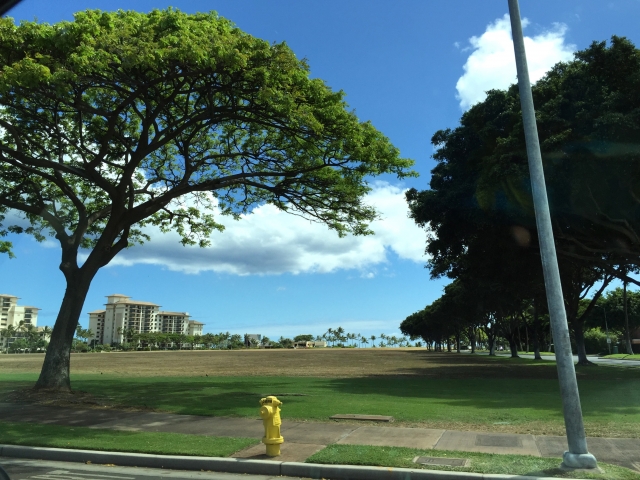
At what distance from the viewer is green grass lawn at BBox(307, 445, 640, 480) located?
695 cm

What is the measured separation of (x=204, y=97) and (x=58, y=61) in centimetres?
463

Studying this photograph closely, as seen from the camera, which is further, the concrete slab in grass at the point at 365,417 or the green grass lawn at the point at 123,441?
the concrete slab in grass at the point at 365,417

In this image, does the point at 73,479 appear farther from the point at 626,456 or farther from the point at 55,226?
the point at 55,226

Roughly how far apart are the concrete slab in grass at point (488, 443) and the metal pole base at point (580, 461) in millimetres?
1001

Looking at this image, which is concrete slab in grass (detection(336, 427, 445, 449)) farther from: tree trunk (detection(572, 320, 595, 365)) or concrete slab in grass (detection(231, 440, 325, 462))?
tree trunk (detection(572, 320, 595, 365))

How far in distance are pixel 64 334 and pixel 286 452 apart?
408 inches

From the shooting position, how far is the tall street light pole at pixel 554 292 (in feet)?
23.8

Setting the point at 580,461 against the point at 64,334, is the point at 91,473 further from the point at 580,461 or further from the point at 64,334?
the point at 64,334

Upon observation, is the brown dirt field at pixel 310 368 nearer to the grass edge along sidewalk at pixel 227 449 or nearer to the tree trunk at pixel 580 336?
the tree trunk at pixel 580 336

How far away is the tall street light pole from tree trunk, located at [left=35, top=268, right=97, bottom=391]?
13697mm

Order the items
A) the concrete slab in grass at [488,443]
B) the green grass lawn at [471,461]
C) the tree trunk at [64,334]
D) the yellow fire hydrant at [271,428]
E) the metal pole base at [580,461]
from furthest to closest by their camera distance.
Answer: the tree trunk at [64,334], the concrete slab in grass at [488,443], the yellow fire hydrant at [271,428], the metal pole base at [580,461], the green grass lawn at [471,461]

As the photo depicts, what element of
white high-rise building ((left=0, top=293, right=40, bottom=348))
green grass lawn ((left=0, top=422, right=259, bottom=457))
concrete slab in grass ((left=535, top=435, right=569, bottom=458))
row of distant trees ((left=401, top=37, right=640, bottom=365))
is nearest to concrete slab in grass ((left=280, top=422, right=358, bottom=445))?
green grass lawn ((left=0, top=422, right=259, bottom=457))

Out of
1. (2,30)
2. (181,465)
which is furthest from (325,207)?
(181,465)

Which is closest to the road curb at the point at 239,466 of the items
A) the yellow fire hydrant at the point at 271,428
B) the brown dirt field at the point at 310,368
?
the yellow fire hydrant at the point at 271,428
